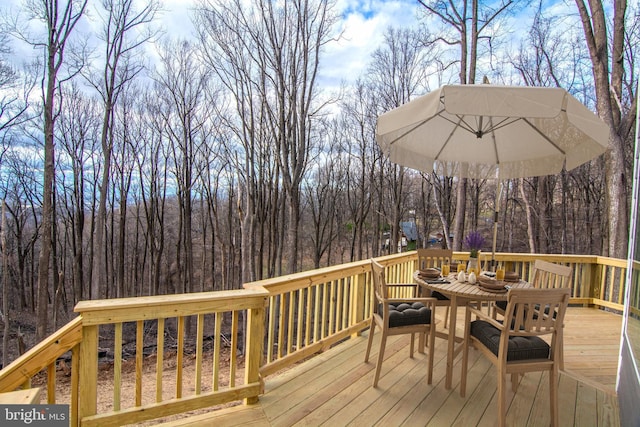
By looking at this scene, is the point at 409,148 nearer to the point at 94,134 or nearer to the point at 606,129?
the point at 606,129

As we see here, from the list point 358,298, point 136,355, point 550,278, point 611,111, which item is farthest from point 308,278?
point 611,111

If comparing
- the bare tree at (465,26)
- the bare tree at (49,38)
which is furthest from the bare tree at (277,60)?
the bare tree at (49,38)

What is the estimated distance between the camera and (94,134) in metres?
12.2

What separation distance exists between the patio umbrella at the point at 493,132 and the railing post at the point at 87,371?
7.77 feet

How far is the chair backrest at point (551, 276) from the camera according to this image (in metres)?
2.81

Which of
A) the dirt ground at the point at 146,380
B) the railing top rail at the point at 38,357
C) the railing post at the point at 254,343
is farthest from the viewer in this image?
the dirt ground at the point at 146,380

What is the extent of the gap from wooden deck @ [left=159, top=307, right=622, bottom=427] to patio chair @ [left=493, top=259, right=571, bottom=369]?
0.44m

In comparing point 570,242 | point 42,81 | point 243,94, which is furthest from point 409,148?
point 570,242

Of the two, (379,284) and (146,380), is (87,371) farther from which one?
(146,380)

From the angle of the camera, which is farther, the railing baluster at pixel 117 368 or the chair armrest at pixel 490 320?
the chair armrest at pixel 490 320

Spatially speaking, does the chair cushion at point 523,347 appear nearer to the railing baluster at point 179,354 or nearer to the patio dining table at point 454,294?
the patio dining table at point 454,294

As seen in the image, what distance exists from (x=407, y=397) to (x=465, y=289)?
0.96 m

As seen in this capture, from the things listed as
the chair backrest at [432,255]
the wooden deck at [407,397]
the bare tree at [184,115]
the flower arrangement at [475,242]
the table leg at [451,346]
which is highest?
the bare tree at [184,115]

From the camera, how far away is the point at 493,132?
3.38 m
